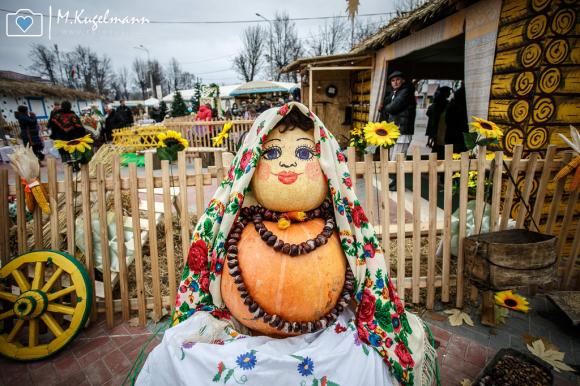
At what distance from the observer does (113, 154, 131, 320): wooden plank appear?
2.52 m

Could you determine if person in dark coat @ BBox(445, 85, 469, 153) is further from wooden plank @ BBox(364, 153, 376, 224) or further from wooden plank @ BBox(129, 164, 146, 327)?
wooden plank @ BBox(129, 164, 146, 327)

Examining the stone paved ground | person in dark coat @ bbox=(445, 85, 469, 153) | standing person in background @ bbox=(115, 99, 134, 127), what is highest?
standing person in background @ bbox=(115, 99, 134, 127)

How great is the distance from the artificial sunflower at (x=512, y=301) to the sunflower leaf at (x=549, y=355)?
0.43 m

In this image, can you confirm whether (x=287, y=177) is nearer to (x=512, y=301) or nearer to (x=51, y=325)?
(x=51, y=325)

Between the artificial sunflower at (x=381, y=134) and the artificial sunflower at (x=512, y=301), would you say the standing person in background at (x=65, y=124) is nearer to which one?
the artificial sunflower at (x=381, y=134)

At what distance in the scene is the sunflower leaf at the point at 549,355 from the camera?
2.19 metres

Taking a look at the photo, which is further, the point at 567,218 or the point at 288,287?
the point at 567,218

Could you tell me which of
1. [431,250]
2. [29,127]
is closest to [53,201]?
[431,250]

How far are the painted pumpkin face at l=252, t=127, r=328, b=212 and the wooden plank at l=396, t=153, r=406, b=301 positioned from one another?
4.05ft

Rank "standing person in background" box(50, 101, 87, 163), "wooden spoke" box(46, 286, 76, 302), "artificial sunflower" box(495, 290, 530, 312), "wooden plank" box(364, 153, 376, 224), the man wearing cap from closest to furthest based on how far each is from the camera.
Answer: "wooden spoke" box(46, 286, 76, 302), "wooden plank" box(364, 153, 376, 224), "artificial sunflower" box(495, 290, 530, 312), the man wearing cap, "standing person in background" box(50, 101, 87, 163)

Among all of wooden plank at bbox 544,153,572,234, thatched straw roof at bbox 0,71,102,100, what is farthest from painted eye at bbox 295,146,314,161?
thatched straw roof at bbox 0,71,102,100

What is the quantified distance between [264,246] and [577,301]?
3.00 m

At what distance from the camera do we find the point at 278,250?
1.49 meters

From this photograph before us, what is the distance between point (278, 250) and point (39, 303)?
6.91 ft
